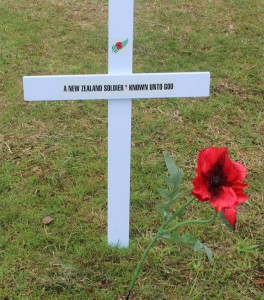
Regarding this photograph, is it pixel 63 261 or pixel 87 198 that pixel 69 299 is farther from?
pixel 87 198

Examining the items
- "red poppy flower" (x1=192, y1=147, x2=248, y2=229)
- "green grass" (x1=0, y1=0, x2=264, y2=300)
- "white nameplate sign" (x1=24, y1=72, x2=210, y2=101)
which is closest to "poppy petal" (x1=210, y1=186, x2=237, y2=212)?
"red poppy flower" (x1=192, y1=147, x2=248, y2=229)

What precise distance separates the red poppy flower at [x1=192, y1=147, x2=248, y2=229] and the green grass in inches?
33.2

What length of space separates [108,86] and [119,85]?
0.04 meters

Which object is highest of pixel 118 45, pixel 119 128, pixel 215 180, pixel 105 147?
pixel 118 45

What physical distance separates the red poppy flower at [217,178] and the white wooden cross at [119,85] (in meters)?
0.60

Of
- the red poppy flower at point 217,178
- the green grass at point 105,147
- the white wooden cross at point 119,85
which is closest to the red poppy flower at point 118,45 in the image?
the white wooden cross at point 119,85

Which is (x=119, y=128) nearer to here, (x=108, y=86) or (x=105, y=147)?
(x=108, y=86)

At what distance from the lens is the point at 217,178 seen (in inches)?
62.8

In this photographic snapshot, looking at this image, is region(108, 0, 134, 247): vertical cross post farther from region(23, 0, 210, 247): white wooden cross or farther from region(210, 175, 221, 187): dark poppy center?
region(210, 175, 221, 187): dark poppy center

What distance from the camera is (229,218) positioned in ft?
5.36

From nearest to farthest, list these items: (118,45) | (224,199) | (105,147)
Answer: (224,199) → (118,45) → (105,147)

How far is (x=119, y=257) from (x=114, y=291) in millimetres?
191

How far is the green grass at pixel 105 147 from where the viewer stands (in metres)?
2.37

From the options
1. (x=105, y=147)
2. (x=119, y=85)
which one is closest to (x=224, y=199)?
(x=119, y=85)
